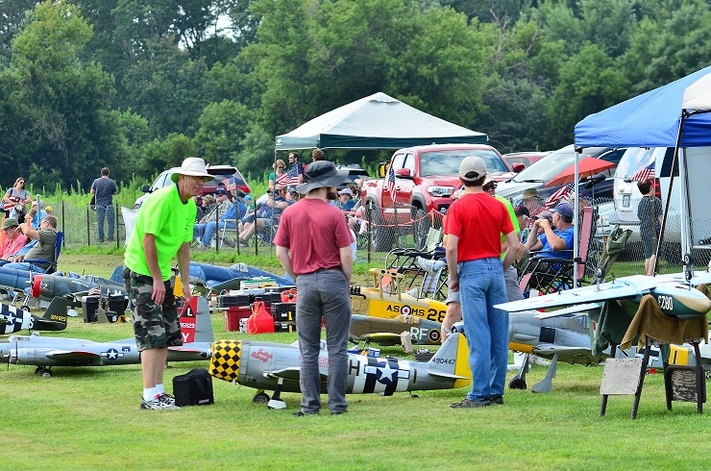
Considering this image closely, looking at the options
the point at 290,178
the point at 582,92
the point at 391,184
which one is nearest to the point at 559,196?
the point at 391,184

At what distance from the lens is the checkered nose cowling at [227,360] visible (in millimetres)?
10281

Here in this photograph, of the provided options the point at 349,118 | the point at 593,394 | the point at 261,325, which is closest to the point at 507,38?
the point at 349,118

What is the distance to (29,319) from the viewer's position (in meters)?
15.0

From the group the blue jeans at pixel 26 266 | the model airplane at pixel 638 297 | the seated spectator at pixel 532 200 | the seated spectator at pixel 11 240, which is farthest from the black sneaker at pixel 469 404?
the seated spectator at pixel 11 240

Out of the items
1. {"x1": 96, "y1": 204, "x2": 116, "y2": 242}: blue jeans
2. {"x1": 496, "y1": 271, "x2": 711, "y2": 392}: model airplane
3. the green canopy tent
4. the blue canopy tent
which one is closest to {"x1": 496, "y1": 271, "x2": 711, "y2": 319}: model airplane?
{"x1": 496, "y1": 271, "x2": 711, "y2": 392}: model airplane

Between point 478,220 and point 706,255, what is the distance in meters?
7.87

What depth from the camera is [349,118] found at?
26531 mm

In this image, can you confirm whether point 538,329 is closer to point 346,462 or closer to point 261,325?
point 346,462

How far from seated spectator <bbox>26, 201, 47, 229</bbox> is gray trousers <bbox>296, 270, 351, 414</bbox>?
1558 cm

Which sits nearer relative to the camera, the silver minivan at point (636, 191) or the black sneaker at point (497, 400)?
the black sneaker at point (497, 400)

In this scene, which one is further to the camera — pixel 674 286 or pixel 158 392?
pixel 158 392

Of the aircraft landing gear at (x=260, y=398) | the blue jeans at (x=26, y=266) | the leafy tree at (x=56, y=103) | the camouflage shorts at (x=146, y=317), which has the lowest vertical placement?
the aircraft landing gear at (x=260, y=398)

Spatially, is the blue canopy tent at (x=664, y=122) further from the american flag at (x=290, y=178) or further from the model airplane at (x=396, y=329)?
the american flag at (x=290, y=178)

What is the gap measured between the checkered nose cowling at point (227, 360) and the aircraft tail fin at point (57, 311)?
590 cm
